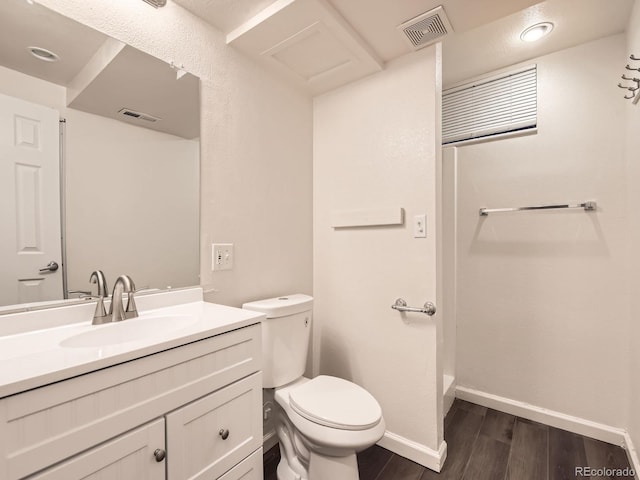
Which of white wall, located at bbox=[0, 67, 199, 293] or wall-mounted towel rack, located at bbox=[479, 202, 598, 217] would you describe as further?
wall-mounted towel rack, located at bbox=[479, 202, 598, 217]

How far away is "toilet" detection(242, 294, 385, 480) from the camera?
1208mm

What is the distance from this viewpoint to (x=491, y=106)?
2.14 metres

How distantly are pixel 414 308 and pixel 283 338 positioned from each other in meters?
0.73

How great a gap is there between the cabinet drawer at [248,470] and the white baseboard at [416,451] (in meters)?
0.82

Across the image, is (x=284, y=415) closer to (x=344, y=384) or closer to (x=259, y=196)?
(x=344, y=384)

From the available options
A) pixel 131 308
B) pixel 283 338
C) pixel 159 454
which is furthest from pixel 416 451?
pixel 131 308

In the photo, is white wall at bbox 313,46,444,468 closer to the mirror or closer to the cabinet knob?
the mirror

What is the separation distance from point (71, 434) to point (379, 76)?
6.71ft

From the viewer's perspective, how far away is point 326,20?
Result: 54.7 inches

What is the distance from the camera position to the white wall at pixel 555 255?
5.75 feet

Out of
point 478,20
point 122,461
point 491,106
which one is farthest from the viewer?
point 491,106

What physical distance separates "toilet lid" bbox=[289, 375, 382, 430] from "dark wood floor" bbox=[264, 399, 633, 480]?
1.61 feet

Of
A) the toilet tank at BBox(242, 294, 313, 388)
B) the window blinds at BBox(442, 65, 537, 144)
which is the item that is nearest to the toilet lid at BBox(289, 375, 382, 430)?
the toilet tank at BBox(242, 294, 313, 388)

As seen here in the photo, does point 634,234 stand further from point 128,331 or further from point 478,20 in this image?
point 128,331
